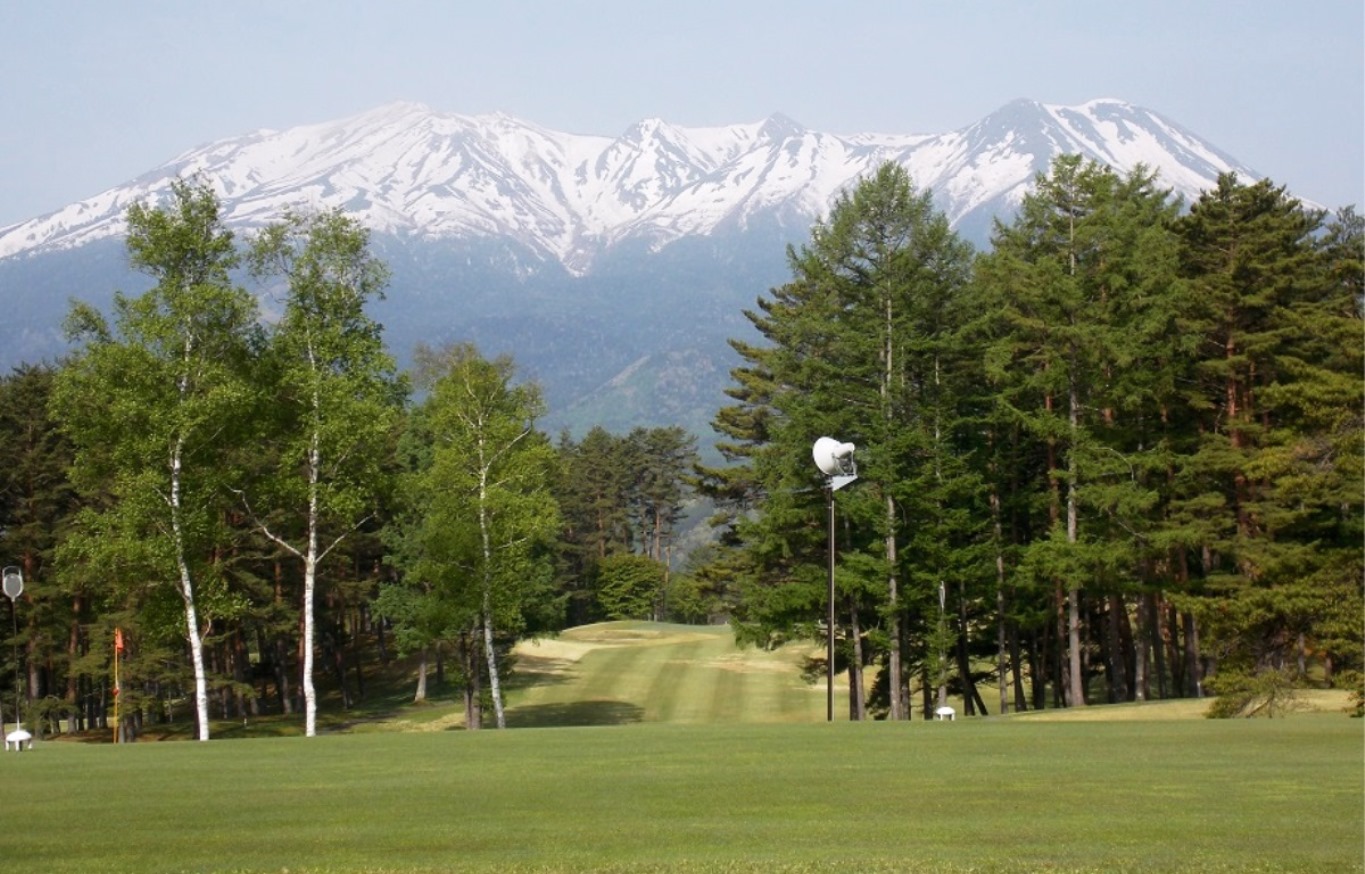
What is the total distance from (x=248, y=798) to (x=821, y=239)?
→ 29.3 meters

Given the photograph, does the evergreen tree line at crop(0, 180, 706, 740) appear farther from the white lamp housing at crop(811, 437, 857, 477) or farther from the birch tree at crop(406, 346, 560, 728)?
the white lamp housing at crop(811, 437, 857, 477)

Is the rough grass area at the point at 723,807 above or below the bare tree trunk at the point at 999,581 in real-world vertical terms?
below

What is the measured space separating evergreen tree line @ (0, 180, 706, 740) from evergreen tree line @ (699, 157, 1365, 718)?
29.2ft

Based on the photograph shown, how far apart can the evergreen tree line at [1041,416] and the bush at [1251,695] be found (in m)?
2.97

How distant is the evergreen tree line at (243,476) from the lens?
37.0m

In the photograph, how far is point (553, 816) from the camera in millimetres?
14758

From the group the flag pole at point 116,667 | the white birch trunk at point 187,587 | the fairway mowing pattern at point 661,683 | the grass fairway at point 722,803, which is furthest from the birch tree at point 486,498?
the grass fairway at point 722,803

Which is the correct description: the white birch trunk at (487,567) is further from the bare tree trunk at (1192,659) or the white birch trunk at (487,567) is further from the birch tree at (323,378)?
the bare tree trunk at (1192,659)

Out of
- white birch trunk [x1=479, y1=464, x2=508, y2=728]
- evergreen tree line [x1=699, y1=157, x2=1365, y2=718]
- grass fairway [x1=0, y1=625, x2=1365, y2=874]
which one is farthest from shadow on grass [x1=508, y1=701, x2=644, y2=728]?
grass fairway [x1=0, y1=625, x2=1365, y2=874]

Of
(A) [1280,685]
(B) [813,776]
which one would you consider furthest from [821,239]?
(B) [813,776]

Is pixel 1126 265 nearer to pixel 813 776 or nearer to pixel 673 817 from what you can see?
pixel 813 776

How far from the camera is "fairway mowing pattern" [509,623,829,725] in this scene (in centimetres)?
5791

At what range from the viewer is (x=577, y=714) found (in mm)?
57812

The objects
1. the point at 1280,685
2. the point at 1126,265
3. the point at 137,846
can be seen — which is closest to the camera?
the point at 137,846
